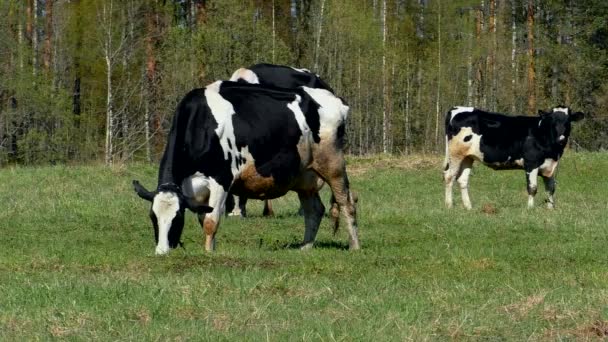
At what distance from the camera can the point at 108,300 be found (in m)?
8.58

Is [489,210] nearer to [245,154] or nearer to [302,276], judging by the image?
[245,154]

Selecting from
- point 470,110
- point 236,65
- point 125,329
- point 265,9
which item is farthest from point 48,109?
point 125,329

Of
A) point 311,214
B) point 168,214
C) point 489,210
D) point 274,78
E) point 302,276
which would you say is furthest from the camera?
point 489,210

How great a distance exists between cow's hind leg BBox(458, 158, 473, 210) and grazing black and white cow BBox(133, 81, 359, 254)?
7.59 meters

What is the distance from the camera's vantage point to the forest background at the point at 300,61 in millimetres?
42938

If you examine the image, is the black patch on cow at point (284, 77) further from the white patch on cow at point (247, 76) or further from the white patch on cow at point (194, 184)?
the white patch on cow at point (194, 184)

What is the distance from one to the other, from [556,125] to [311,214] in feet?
34.3

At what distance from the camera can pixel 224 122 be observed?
12969 mm

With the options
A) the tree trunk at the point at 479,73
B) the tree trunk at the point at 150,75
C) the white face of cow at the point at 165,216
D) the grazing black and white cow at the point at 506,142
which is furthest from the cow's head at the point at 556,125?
the tree trunk at the point at 479,73

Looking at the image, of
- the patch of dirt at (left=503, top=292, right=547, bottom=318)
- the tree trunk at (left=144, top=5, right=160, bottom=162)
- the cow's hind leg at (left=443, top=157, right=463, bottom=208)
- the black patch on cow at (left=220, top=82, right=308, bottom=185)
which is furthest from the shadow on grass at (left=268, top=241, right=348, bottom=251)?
the tree trunk at (left=144, top=5, right=160, bottom=162)

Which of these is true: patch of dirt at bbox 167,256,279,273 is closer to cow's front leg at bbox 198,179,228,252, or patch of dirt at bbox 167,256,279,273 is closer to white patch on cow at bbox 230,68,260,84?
cow's front leg at bbox 198,179,228,252

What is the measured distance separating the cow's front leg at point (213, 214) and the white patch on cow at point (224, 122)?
12.5 inches

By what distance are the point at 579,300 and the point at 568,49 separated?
144ft

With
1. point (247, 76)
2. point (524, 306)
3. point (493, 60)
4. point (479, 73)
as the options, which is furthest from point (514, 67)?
point (524, 306)
